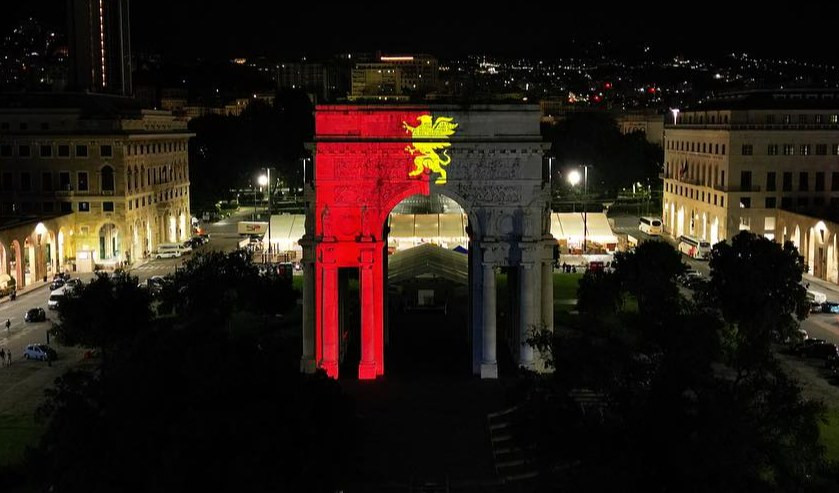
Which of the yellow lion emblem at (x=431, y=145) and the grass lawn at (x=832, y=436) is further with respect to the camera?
the yellow lion emblem at (x=431, y=145)

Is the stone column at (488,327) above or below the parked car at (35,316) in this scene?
above

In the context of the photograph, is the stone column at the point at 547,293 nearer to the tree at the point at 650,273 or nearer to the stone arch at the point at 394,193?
the stone arch at the point at 394,193

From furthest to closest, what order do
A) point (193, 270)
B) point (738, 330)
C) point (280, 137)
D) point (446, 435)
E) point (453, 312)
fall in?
point (280, 137) < point (453, 312) < point (193, 270) < point (738, 330) < point (446, 435)

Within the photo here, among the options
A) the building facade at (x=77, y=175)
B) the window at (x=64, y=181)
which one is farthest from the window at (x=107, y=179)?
the window at (x=64, y=181)

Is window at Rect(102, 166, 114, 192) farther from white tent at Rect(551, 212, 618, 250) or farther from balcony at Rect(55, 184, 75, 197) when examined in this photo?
white tent at Rect(551, 212, 618, 250)

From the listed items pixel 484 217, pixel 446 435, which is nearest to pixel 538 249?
pixel 484 217

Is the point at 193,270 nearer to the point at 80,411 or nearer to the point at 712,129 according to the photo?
the point at 80,411
